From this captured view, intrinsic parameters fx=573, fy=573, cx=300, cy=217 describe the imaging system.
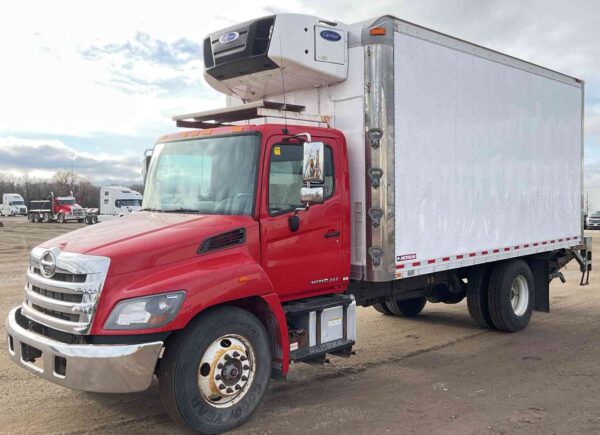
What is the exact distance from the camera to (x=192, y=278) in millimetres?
4438

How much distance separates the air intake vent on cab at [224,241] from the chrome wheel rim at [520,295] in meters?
5.26

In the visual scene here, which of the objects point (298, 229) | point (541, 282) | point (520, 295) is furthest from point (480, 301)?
point (298, 229)

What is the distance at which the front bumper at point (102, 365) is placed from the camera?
414cm

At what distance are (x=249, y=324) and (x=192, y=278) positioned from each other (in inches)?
27.9

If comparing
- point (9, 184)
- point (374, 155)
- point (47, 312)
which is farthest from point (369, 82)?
point (9, 184)

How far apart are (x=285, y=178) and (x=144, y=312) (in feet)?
5.96

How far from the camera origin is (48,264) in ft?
15.0

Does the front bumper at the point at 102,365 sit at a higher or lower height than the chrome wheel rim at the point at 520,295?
higher

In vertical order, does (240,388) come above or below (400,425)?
above

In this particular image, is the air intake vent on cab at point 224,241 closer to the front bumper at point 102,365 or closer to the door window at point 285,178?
the door window at point 285,178

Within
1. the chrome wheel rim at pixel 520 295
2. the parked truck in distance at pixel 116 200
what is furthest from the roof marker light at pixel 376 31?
the parked truck in distance at pixel 116 200

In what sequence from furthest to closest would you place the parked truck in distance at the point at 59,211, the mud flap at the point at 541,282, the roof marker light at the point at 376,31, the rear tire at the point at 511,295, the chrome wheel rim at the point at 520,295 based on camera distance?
the parked truck in distance at the point at 59,211
the mud flap at the point at 541,282
the chrome wheel rim at the point at 520,295
the rear tire at the point at 511,295
the roof marker light at the point at 376,31

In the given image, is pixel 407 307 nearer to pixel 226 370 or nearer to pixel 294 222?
pixel 294 222

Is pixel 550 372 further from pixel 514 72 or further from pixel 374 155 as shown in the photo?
pixel 514 72
